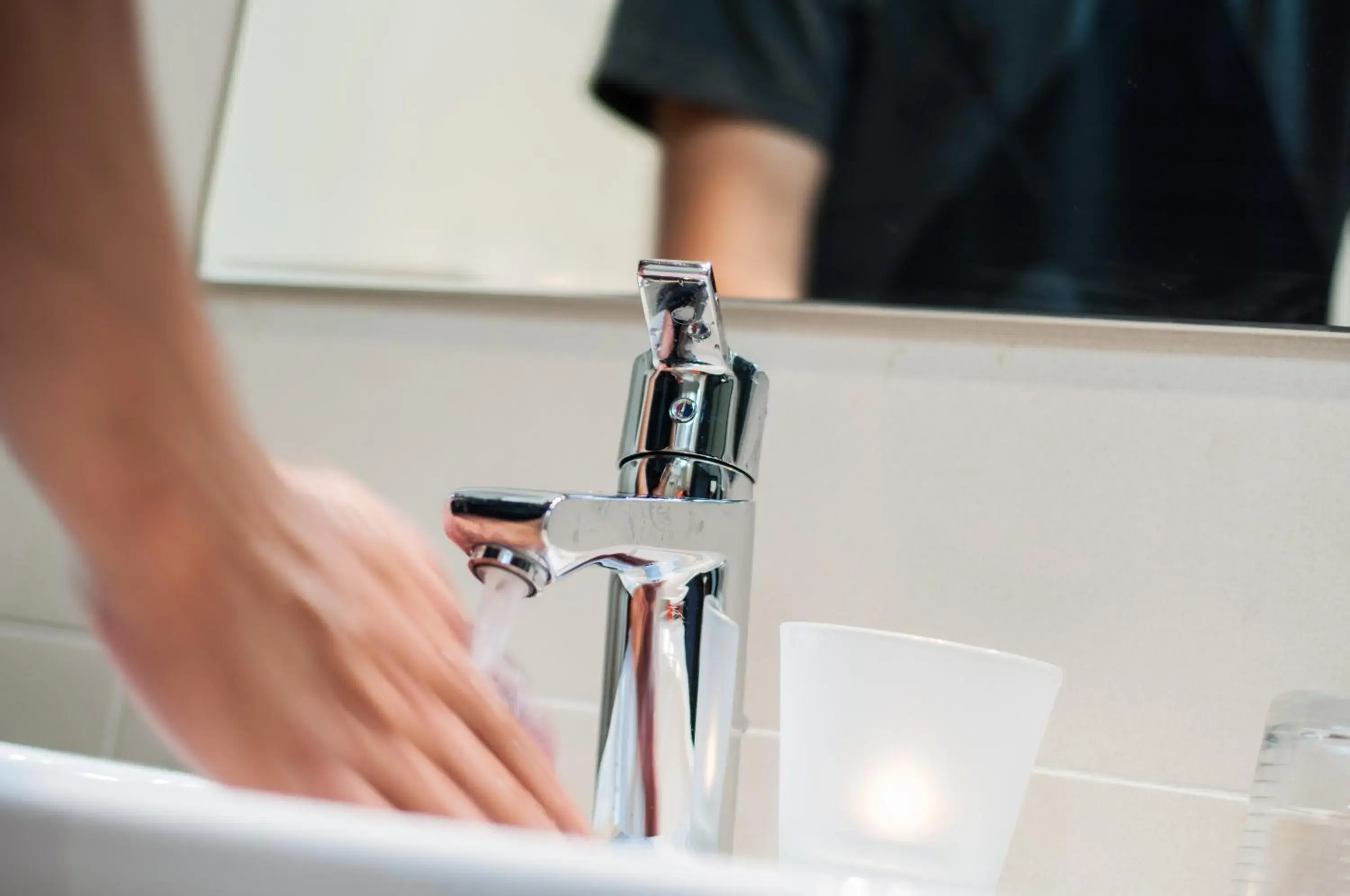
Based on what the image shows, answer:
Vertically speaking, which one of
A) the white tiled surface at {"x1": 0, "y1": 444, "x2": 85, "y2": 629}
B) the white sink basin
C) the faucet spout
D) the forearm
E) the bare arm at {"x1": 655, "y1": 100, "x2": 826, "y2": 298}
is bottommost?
the white tiled surface at {"x1": 0, "y1": 444, "x2": 85, "y2": 629}

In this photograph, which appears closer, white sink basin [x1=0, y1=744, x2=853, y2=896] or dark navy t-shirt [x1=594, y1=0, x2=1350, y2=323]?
white sink basin [x1=0, y1=744, x2=853, y2=896]

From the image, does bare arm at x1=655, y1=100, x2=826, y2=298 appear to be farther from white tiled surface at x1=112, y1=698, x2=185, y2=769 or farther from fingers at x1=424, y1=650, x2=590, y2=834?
white tiled surface at x1=112, y1=698, x2=185, y2=769

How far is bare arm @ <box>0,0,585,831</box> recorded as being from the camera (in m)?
0.37

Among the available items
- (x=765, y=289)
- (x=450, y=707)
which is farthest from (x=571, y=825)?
(x=765, y=289)

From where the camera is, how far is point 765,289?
0.58 metres

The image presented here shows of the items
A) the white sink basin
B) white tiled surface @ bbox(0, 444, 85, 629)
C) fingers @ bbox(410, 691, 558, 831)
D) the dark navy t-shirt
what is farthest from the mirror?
the white sink basin

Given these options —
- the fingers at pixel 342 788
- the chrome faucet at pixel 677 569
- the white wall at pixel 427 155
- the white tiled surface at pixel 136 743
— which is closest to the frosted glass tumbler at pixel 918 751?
the chrome faucet at pixel 677 569

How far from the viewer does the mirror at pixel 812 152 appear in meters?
0.54

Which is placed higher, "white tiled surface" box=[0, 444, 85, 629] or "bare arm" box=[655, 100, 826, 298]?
"bare arm" box=[655, 100, 826, 298]

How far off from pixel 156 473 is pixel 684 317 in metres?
0.18

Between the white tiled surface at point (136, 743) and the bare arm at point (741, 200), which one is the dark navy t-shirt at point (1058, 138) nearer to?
the bare arm at point (741, 200)

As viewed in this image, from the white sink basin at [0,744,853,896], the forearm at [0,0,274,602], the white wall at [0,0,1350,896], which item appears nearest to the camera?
the white sink basin at [0,744,853,896]

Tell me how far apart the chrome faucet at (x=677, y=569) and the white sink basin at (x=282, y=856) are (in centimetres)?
19

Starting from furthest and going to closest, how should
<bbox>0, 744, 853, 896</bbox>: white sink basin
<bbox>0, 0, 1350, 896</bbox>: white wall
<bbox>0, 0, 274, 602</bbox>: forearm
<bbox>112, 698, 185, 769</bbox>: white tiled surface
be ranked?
<bbox>112, 698, 185, 769</bbox>: white tiled surface
<bbox>0, 0, 1350, 896</bbox>: white wall
<bbox>0, 0, 274, 602</bbox>: forearm
<bbox>0, 744, 853, 896</bbox>: white sink basin
